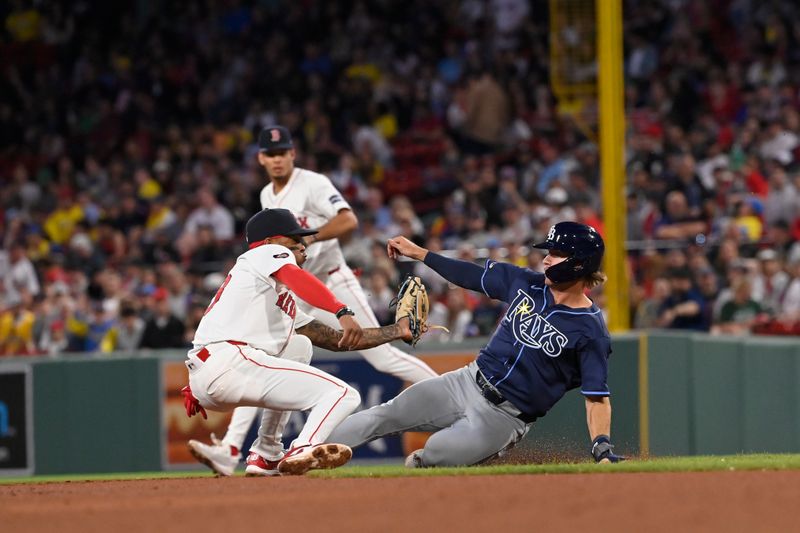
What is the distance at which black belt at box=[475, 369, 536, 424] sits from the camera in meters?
8.10

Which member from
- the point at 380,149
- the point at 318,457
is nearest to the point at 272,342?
the point at 318,457

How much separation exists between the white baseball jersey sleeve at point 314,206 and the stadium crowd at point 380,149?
4.53 meters

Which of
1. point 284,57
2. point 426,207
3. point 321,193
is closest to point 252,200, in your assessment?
point 426,207

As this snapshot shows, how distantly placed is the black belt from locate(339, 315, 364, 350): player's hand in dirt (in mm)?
783

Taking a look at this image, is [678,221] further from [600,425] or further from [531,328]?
[600,425]

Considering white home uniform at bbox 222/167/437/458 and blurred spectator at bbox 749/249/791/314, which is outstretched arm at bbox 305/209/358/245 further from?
blurred spectator at bbox 749/249/791/314

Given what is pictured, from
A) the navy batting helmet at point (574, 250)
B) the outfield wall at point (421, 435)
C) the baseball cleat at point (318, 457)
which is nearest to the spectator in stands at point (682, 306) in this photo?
the outfield wall at point (421, 435)

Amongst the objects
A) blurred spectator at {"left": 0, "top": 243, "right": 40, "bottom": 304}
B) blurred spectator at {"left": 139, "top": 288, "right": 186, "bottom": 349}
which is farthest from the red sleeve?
blurred spectator at {"left": 0, "top": 243, "right": 40, "bottom": 304}

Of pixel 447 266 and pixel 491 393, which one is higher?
pixel 447 266

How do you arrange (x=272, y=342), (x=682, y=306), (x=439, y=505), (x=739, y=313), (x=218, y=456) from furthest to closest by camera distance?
(x=682, y=306)
(x=739, y=313)
(x=218, y=456)
(x=272, y=342)
(x=439, y=505)

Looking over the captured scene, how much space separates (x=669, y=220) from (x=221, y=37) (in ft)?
37.6

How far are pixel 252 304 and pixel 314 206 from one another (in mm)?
2001

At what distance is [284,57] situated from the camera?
2311cm

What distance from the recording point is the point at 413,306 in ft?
26.9
